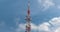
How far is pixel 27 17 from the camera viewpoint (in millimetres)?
149500

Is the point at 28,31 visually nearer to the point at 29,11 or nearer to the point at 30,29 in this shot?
the point at 30,29

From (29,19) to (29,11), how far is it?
5.66m

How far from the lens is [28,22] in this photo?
496ft

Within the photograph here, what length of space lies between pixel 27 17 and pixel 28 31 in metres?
7.32

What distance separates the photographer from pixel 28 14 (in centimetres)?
14688

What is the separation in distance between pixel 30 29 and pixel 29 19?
17.3 feet

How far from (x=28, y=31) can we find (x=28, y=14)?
356 inches

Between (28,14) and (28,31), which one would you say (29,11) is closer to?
(28,14)

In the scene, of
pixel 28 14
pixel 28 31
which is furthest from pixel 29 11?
pixel 28 31

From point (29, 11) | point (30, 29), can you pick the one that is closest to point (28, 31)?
point (30, 29)

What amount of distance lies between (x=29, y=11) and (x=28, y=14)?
1.78 m

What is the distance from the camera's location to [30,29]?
150m

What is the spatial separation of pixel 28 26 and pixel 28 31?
2842 millimetres
